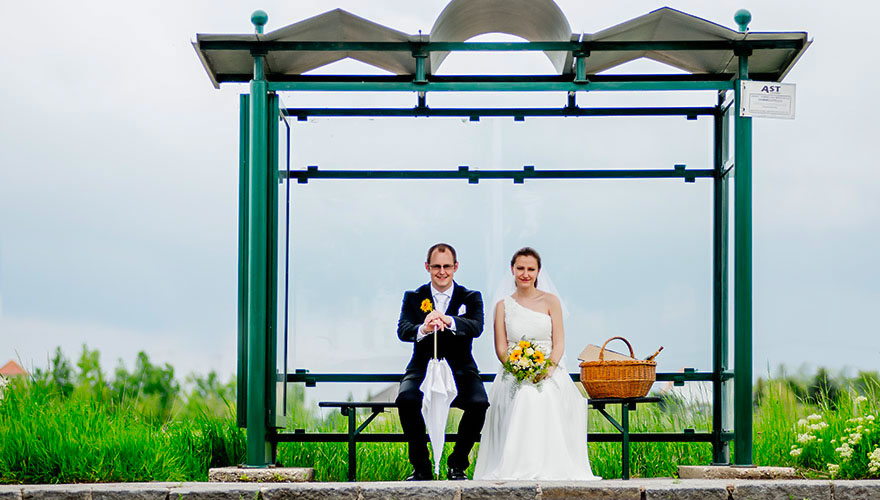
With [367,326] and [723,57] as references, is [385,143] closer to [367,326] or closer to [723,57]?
[367,326]

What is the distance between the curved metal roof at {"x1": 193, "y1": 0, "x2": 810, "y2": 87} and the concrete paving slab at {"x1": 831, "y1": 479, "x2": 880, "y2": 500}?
10.0 ft

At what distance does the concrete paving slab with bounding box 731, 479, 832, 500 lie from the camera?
684 cm

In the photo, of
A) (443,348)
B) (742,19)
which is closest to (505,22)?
(742,19)

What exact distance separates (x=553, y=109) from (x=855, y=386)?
3694 millimetres

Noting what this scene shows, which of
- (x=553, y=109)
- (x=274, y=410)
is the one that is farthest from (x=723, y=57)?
(x=274, y=410)

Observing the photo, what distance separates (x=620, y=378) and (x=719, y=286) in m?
1.33

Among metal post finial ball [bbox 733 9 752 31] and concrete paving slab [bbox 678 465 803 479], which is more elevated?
metal post finial ball [bbox 733 9 752 31]

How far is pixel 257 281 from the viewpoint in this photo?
7676 mm

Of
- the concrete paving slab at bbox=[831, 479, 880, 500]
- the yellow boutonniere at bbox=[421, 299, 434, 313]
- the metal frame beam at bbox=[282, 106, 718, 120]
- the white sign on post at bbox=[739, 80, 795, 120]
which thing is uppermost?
the metal frame beam at bbox=[282, 106, 718, 120]

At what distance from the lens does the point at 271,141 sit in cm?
815

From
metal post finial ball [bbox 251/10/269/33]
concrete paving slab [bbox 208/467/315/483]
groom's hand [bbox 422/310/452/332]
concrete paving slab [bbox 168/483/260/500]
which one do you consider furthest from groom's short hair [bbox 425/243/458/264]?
concrete paving slab [bbox 168/483/260/500]

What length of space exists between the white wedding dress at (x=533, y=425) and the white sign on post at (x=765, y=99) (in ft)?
6.77

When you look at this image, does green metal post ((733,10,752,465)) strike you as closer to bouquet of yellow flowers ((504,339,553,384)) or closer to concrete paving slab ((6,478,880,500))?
concrete paving slab ((6,478,880,500))

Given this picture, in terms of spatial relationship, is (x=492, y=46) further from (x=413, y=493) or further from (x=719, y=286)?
(x=413, y=493)
